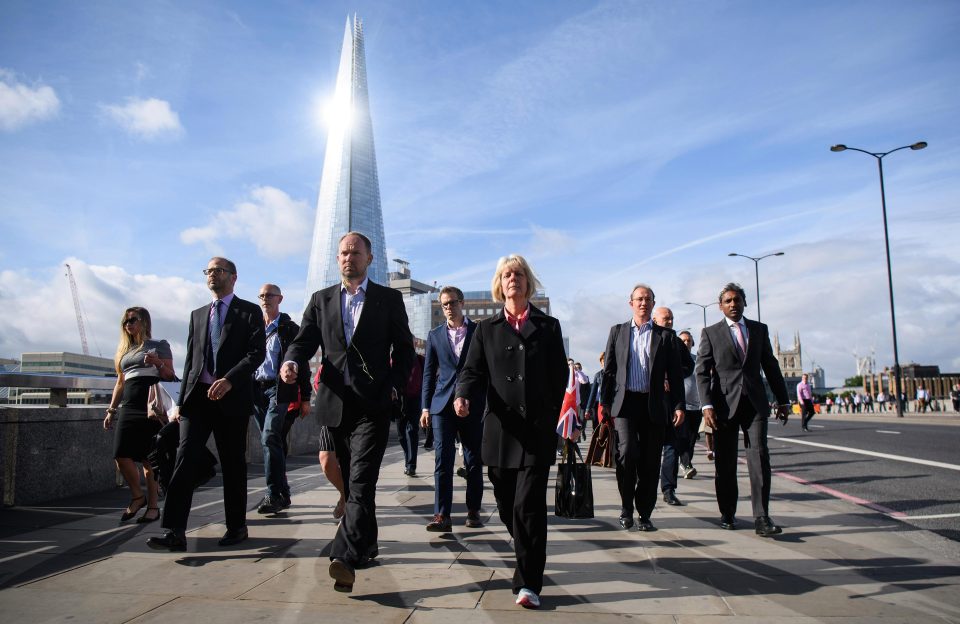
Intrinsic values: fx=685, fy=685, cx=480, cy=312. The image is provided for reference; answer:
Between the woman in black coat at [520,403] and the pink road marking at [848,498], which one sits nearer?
the woman in black coat at [520,403]

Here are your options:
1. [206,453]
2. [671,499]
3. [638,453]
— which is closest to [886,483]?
[671,499]

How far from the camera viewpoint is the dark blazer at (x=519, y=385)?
3.79 m

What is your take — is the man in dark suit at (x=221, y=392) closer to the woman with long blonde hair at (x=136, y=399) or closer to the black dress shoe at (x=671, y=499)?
the woman with long blonde hair at (x=136, y=399)

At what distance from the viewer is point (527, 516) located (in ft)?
12.0

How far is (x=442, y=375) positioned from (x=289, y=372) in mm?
2004

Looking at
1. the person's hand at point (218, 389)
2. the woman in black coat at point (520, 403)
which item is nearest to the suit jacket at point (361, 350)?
the woman in black coat at point (520, 403)

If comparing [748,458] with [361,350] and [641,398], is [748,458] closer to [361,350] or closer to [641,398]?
[641,398]

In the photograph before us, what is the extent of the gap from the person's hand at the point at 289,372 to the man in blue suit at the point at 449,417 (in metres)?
1.58

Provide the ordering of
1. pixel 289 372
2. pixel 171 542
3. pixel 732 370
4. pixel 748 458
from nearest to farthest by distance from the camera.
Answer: pixel 289 372 → pixel 171 542 → pixel 748 458 → pixel 732 370

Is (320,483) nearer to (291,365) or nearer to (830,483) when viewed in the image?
(291,365)

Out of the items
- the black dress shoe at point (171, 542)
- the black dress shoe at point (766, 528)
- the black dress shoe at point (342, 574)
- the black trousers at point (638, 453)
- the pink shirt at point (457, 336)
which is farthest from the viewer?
the pink shirt at point (457, 336)

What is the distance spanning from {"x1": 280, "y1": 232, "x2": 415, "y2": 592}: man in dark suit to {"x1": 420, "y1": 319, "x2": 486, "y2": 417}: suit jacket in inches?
51.7

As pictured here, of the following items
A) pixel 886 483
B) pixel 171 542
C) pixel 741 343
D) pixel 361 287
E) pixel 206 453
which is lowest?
pixel 886 483

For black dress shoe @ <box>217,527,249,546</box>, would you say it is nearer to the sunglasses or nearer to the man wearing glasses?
the man wearing glasses
